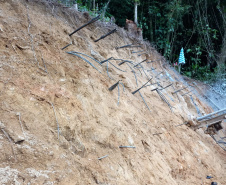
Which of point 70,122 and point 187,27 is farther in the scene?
point 187,27

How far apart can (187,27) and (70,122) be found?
11.6 metres

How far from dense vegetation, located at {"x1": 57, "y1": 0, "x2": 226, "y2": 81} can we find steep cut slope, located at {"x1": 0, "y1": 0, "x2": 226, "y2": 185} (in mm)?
6985

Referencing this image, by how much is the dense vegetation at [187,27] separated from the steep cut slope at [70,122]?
22.9ft

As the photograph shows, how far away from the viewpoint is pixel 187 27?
1216cm

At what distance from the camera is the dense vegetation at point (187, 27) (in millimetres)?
10547

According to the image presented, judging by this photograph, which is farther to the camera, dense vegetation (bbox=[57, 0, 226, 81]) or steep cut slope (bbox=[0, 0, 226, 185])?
dense vegetation (bbox=[57, 0, 226, 81])

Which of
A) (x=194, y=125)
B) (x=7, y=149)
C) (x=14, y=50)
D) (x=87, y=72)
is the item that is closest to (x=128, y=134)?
(x=87, y=72)

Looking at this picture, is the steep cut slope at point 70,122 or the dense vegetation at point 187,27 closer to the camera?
the steep cut slope at point 70,122

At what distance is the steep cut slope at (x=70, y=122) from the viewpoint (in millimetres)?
1896

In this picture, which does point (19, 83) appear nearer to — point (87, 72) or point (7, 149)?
point (7, 149)

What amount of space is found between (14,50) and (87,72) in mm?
1048

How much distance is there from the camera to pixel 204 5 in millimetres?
11367

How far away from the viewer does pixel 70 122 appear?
236 cm

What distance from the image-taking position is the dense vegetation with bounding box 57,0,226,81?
10547 mm
